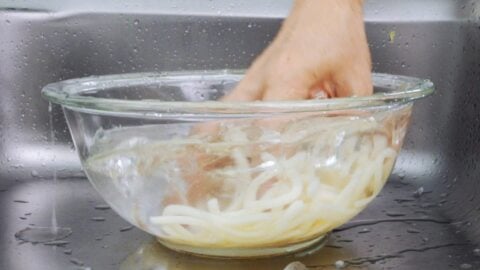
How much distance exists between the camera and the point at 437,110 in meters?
0.98

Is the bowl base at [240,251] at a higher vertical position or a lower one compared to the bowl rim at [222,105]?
lower

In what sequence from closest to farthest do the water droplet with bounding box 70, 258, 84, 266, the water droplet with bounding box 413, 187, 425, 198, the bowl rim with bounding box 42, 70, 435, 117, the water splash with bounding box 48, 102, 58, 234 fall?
the bowl rim with bounding box 42, 70, 435, 117, the water droplet with bounding box 70, 258, 84, 266, the water splash with bounding box 48, 102, 58, 234, the water droplet with bounding box 413, 187, 425, 198

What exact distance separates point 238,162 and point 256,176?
2cm

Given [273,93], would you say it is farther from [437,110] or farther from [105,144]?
[437,110]

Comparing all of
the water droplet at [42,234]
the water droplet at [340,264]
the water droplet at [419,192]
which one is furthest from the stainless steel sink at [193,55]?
the water droplet at [340,264]

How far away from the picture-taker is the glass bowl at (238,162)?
578 millimetres

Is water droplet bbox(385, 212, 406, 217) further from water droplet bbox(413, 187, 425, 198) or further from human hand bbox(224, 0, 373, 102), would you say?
human hand bbox(224, 0, 373, 102)

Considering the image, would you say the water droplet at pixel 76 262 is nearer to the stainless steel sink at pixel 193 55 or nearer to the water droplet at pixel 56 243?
the water droplet at pixel 56 243

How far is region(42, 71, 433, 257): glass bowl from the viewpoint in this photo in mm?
578

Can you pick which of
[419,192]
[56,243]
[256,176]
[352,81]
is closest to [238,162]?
[256,176]

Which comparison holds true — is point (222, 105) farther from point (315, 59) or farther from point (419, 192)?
point (419, 192)

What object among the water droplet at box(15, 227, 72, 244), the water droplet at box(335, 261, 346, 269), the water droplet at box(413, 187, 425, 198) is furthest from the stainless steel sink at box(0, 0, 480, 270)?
the water droplet at box(335, 261, 346, 269)

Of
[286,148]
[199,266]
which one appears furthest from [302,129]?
[199,266]

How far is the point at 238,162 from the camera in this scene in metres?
0.59
